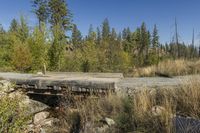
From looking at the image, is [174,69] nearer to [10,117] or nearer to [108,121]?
[108,121]

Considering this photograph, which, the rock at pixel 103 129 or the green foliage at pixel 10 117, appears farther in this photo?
the rock at pixel 103 129

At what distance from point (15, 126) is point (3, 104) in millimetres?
388

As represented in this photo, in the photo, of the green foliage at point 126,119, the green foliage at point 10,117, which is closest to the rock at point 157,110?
the green foliage at point 126,119

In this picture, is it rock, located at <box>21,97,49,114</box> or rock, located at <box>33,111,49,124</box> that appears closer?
rock, located at <box>33,111,49,124</box>

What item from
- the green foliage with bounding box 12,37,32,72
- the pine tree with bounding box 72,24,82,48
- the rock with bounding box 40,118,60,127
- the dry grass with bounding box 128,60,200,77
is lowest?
the rock with bounding box 40,118,60,127

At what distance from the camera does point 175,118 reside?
379 cm

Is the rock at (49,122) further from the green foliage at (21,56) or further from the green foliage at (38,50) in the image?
the green foliage at (21,56)

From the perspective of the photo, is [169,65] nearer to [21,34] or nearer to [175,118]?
[175,118]

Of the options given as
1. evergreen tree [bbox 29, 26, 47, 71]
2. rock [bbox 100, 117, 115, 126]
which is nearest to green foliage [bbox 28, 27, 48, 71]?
evergreen tree [bbox 29, 26, 47, 71]

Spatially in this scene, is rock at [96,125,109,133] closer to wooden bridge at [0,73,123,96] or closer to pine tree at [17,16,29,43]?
wooden bridge at [0,73,123,96]

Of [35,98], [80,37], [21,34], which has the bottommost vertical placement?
[35,98]

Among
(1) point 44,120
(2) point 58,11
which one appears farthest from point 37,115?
(2) point 58,11

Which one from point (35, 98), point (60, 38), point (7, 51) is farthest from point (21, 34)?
point (35, 98)

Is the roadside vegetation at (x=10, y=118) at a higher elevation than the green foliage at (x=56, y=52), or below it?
below
